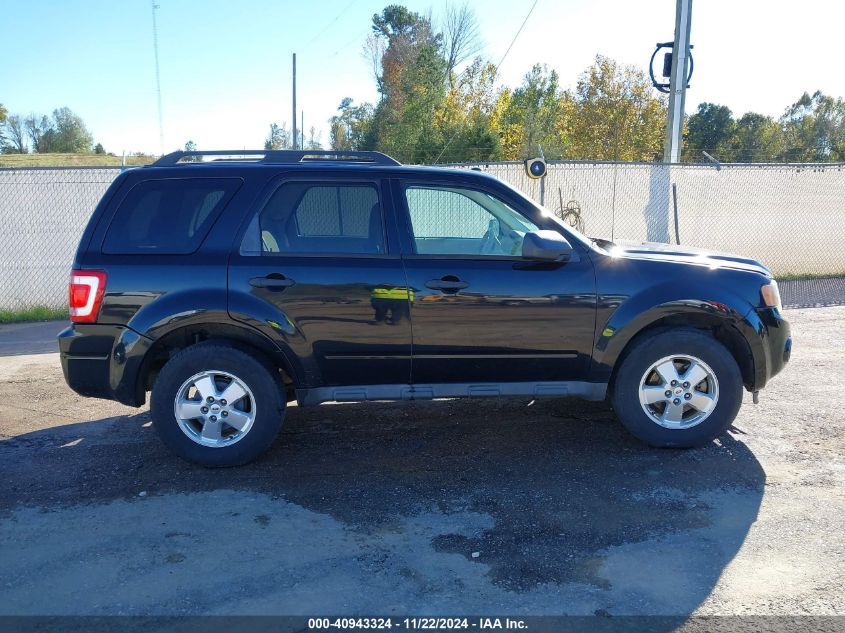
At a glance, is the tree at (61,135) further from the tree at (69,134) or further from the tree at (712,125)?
the tree at (712,125)

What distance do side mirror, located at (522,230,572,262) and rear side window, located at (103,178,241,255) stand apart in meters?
1.93

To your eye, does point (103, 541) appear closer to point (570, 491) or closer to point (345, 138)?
A: point (570, 491)

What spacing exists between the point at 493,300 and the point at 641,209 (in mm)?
8318

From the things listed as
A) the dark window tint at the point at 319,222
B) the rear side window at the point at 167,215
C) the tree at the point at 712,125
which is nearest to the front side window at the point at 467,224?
the dark window tint at the point at 319,222

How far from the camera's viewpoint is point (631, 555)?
3.55 m

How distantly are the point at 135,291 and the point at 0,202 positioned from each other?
7294mm

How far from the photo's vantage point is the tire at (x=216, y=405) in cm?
460

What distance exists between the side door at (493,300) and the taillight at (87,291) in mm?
1967

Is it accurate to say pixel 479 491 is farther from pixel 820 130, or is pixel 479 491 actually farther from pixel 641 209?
pixel 820 130

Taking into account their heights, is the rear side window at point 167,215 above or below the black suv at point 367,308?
above

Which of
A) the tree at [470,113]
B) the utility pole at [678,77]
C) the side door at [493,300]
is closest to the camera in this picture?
the side door at [493,300]

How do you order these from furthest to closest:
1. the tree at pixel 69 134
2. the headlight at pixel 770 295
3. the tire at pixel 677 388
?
the tree at pixel 69 134 → the headlight at pixel 770 295 → the tire at pixel 677 388

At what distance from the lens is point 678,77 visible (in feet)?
40.8

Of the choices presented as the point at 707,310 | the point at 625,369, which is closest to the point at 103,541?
the point at 625,369
